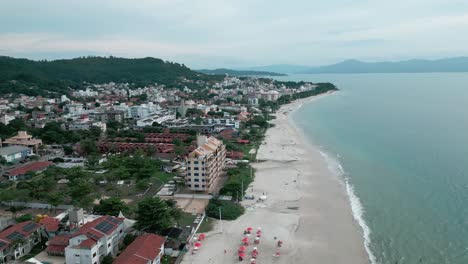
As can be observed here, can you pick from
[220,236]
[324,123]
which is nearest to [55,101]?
[324,123]

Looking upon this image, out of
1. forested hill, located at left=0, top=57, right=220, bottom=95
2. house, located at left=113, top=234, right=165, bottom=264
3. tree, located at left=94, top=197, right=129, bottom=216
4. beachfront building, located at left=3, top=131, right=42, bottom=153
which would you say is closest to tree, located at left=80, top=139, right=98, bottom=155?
beachfront building, located at left=3, top=131, right=42, bottom=153

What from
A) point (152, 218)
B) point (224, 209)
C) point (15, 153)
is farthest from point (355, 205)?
point (15, 153)

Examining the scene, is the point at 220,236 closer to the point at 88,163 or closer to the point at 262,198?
the point at 262,198

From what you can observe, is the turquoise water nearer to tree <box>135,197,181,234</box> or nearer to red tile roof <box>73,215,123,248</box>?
tree <box>135,197,181,234</box>

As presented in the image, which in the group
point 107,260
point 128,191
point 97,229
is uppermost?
point 97,229

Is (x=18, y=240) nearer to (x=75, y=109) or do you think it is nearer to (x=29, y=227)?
(x=29, y=227)

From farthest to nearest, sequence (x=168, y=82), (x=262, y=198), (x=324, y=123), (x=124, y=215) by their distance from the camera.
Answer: (x=168, y=82) → (x=324, y=123) → (x=262, y=198) → (x=124, y=215)
